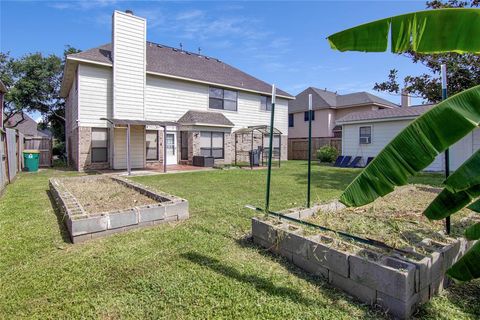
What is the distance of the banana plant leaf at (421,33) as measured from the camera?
2686mm

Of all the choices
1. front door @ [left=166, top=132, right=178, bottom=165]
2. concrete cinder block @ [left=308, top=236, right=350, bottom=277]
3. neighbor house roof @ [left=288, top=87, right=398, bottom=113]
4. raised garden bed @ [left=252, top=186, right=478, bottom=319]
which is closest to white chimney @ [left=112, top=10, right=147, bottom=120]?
front door @ [left=166, top=132, right=178, bottom=165]

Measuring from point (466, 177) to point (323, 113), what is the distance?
27.3m

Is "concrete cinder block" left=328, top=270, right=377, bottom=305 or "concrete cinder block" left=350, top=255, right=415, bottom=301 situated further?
"concrete cinder block" left=328, top=270, right=377, bottom=305

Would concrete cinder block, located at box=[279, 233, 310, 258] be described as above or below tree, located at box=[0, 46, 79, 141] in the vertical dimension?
below

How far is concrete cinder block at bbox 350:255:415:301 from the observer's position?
2664 millimetres

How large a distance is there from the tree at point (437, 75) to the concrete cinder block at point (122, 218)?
12127 mm

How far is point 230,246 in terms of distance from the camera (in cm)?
445

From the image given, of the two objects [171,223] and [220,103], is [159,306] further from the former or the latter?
[220,103]

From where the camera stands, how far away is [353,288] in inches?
120

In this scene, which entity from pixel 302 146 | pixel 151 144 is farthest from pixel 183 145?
pixel 302 146

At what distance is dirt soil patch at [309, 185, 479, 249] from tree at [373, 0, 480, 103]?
807 cm

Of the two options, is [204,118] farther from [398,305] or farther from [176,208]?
[398,305]

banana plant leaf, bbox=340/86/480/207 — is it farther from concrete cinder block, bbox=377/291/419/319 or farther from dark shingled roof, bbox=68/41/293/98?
dark shingled roof, bbox=68/41/293/98

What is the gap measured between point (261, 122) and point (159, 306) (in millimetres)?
20717
